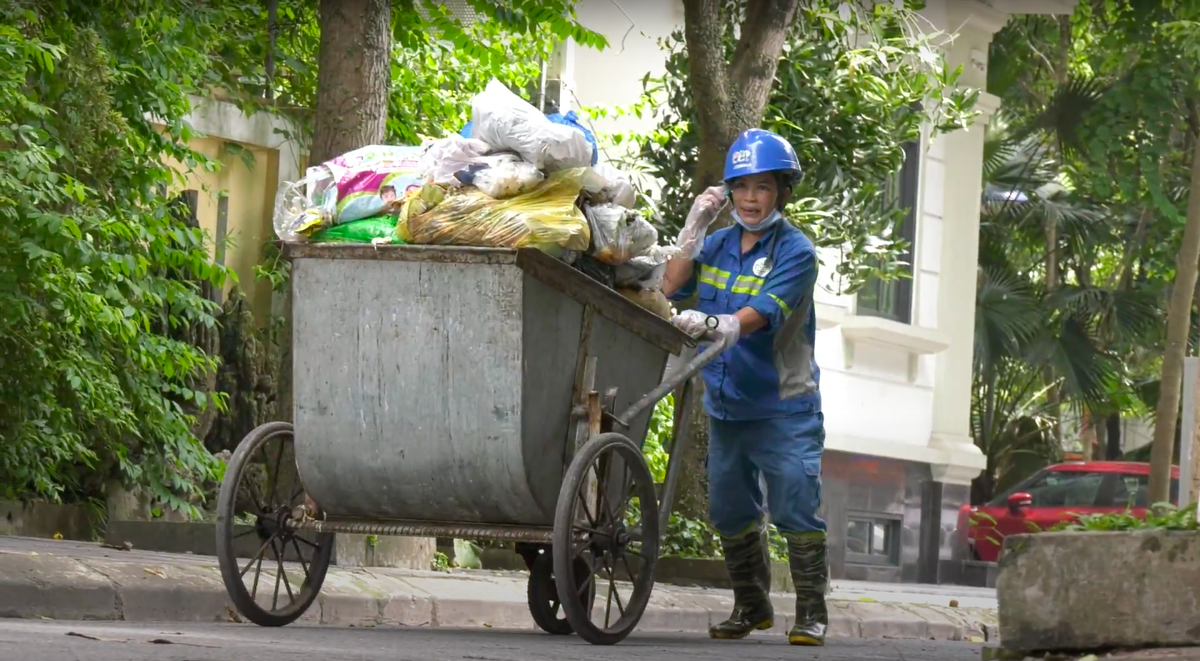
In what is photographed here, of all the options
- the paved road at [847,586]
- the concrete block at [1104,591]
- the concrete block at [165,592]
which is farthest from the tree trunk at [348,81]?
the concrete block at [1104,591]

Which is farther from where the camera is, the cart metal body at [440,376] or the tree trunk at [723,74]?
the tree trunk at [723,74]

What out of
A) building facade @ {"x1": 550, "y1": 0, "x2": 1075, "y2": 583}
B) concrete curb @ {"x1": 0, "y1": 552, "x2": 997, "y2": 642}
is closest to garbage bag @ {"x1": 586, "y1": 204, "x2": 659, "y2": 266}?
concrete curb @ {"x1": 0, "y1": 552, "x2": 997, "y2": 642}

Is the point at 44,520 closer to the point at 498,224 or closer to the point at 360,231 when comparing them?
the point at 360,231

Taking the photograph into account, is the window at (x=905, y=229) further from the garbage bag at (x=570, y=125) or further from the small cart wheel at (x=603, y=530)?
the garbage bag at (x=570, y=125)

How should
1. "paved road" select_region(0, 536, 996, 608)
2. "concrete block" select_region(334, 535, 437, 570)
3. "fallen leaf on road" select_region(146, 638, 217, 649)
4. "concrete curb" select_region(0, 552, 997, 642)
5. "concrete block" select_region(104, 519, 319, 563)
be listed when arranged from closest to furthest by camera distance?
"fallen leaf on road" select_region(146, 638, 217, 649)
"concrete curb" select_region(0, 552, 997, 642)
"paved road" select_region(0, 536, 996, 608)
"concrete block" select_region(334, 535, 437, 570)
"concrete block" select_region(104, 519, 319, 563)

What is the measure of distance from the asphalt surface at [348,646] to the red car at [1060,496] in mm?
14013

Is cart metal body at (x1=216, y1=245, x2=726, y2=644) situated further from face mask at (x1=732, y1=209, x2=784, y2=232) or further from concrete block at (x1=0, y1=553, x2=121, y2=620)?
face mask at (x1=732, y1=209, x2=784, y2=232)

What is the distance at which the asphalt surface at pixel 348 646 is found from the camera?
4660 mm

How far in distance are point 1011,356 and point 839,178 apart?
1049 centimetres

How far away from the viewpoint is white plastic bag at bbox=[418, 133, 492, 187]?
19.8 feet

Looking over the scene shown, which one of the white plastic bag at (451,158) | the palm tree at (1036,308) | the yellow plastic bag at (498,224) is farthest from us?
the palm tree at (1036,308)

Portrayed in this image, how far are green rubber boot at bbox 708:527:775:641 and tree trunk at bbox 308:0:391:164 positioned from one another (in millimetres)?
2746

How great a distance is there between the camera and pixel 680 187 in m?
11.5

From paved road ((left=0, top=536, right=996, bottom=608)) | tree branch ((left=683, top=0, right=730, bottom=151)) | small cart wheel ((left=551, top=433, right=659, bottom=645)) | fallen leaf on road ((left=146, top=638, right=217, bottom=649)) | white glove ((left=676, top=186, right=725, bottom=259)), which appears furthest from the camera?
tree branch ((left=683, top=0, right=730, bottom=151))
